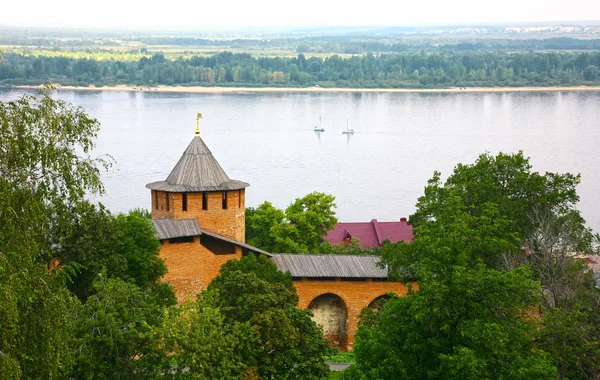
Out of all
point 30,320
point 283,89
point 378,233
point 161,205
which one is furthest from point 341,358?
point 283,89

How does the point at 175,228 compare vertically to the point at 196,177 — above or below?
below

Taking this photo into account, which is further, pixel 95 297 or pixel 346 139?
pixel 346 139

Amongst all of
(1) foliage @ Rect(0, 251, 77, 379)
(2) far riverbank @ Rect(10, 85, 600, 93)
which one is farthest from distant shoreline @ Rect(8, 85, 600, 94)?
(1) foliage @ Rect(0, 251, 77, 379)

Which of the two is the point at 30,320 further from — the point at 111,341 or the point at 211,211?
the point at 211,211

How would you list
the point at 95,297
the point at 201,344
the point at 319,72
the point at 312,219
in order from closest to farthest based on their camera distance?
1. the point at 201,344
2. the point at 95,297
3. the point at 312,219
4. the point at 319,72

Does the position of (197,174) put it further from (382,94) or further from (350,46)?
(350,46)

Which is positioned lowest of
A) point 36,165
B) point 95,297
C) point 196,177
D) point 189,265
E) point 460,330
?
point 189,265

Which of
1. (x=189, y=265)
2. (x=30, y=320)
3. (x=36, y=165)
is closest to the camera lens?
(x=30, y=320)
